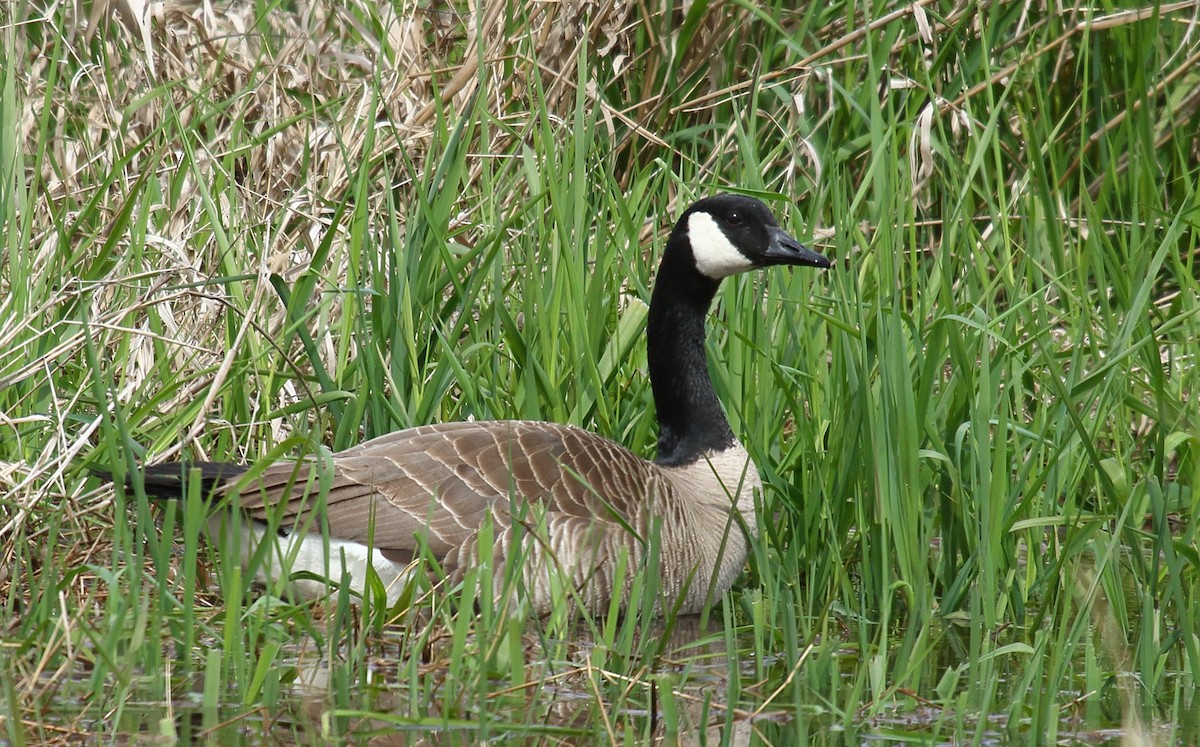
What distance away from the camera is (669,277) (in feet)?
16.2

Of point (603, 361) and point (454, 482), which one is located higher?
point (603, 361)

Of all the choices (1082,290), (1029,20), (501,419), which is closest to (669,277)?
(501,419)

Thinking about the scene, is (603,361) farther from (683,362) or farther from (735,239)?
(735,239)

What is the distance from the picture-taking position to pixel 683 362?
4902 mm

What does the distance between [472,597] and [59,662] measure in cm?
90

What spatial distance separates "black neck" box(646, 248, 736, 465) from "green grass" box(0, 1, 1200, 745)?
4.3 inches

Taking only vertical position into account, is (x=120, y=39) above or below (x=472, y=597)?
above

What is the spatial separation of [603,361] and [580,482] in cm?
87

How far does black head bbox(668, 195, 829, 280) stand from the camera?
15.5 ft

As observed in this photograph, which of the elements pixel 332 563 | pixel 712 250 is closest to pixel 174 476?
pixel 332 563

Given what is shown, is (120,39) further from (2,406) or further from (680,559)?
(680,559)

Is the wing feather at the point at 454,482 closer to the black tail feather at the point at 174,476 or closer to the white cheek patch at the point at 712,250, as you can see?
the black tail feather at the point at 174,476

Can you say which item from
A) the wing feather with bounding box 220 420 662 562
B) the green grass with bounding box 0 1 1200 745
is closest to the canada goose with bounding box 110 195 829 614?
the wing feather with bounding box 220 420 662 562

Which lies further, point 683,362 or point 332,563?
point 683,362
